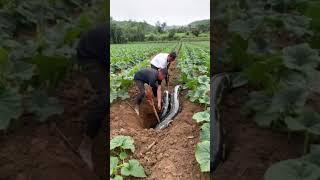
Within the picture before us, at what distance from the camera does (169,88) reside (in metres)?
7.71

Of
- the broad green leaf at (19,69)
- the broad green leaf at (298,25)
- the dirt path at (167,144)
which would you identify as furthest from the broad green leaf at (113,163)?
the broad green leaf at (298,25)

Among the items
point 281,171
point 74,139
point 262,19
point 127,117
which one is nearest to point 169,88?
point 127,117

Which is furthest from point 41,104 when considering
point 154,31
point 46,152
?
point 154,31

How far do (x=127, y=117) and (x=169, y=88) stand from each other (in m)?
2.09

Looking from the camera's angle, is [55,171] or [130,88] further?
[130,88]

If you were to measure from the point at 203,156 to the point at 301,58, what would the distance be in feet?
3.64

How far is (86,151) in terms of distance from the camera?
3.67 m

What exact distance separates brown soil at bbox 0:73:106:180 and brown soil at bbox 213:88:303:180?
954 millimetres

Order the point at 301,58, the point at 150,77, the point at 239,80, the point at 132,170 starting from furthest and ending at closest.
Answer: the point at 150,77 → the point at 239,80 → the point at 132,170 → the point at 301,58

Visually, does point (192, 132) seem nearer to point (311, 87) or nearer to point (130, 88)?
point (311, 87)

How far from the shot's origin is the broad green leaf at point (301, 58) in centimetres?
320

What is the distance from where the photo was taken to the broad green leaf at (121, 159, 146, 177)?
12.2ft

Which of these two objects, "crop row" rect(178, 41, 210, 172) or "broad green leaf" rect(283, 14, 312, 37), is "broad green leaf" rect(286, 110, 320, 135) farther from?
"broad green leaf" rect(283, 14, 312, 37)

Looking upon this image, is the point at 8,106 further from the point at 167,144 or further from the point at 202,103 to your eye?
the point at 202,103
